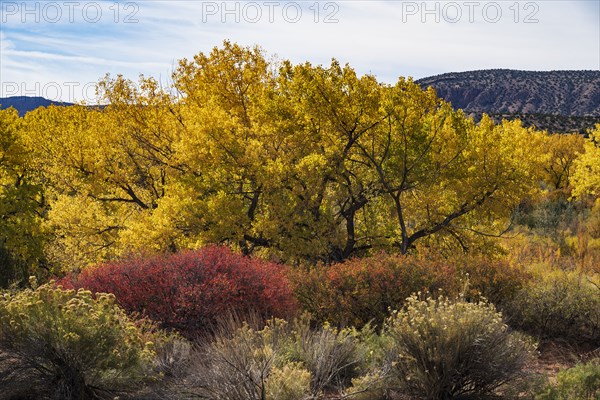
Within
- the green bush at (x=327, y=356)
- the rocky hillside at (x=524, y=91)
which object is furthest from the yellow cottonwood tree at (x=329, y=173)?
the rocky hillside at (x=524, y=91)

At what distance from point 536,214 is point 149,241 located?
18.5 m

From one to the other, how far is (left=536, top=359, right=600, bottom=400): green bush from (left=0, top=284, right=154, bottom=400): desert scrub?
4359 mm

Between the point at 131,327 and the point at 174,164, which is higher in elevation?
the point at 174,164

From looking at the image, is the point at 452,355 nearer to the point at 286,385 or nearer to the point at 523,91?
the point at 286,385

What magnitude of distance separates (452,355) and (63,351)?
405 centimetres

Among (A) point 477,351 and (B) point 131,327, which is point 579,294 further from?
(B) point 131,327

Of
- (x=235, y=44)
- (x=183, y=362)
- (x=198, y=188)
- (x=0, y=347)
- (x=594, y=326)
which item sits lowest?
(x=594, y=326)

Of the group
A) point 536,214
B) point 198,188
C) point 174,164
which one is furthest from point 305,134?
point 536,214

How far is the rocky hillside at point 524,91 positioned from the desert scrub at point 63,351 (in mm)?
117552

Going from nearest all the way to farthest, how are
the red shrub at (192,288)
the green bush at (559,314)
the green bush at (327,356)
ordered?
the green bush at (327,356) < the red shrub at (192,288) < the green bush at (559,314)

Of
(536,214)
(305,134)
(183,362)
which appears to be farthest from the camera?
(536,214)

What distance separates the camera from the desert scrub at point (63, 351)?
5797mm

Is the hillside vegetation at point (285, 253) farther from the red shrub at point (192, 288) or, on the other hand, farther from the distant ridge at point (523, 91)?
the distant ridge at point (523, 91)

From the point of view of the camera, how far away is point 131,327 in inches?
242
